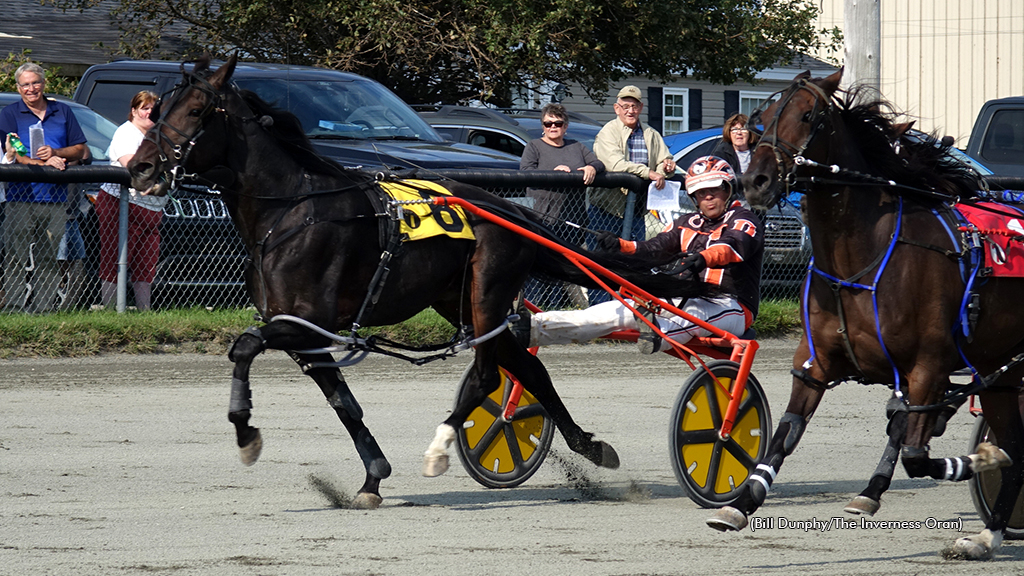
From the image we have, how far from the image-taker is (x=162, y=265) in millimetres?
10531

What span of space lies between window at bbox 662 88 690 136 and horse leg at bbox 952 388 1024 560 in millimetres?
26415

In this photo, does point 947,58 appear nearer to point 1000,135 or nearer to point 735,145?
point 1000,135

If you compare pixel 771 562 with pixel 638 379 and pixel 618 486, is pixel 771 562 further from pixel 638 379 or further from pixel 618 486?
pixel 638 379

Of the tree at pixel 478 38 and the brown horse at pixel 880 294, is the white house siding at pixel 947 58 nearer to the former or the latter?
the tree at pixel 478 38

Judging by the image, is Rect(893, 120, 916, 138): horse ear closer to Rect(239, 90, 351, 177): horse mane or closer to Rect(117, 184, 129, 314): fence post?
Rect(239, 90, 351, 177): horse mane

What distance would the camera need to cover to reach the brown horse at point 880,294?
5.04 m

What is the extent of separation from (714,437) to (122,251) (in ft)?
19.1

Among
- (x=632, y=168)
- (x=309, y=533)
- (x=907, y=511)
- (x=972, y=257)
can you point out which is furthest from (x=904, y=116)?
(x=632, y=168)

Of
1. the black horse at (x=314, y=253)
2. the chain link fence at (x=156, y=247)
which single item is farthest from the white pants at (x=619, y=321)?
the chain link fence at (x=156, y=247)

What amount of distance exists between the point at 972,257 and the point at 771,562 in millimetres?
1456

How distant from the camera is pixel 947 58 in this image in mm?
36125

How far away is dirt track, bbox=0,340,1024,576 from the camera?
5059 millimetres

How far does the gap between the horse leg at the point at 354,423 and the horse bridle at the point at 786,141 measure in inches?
91.9

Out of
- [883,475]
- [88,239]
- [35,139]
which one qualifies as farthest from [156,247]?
[883,475]
